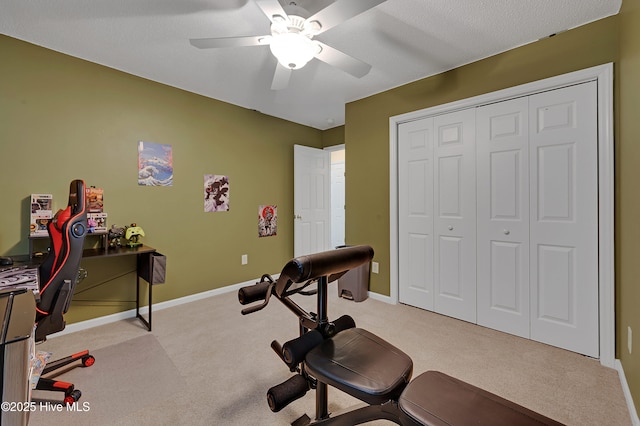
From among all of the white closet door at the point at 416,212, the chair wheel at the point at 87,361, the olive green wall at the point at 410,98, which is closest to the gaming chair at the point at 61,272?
the chair wheel at the point at 87,361

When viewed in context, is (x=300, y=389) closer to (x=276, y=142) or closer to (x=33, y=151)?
(x=33, y=151)

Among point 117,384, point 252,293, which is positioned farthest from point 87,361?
point 252,293

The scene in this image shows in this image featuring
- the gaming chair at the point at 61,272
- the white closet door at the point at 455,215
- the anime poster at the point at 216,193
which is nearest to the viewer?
the gaming chair at the point at 61,272

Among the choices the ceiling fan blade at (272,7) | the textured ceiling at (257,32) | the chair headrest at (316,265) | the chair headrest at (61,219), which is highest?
the textured ceiling at (257,32)

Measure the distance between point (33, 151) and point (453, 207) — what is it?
381 cm

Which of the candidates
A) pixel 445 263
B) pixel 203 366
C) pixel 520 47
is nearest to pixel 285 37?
pixel 520 47

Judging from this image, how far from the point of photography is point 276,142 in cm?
425

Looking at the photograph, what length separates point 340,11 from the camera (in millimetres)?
1496

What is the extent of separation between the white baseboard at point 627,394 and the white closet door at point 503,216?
54 cm

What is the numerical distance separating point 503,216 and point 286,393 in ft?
7.57

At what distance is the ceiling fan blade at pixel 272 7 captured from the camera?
56.8 inches

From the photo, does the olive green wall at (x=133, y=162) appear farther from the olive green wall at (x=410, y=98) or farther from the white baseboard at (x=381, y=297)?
the white baseboard at (x=381, y=297)

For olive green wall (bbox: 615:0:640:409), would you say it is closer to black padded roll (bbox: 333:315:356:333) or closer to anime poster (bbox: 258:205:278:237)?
black padded roll (bbox: 333:315:356:333)

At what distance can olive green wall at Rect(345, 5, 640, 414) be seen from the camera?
1594 mm
